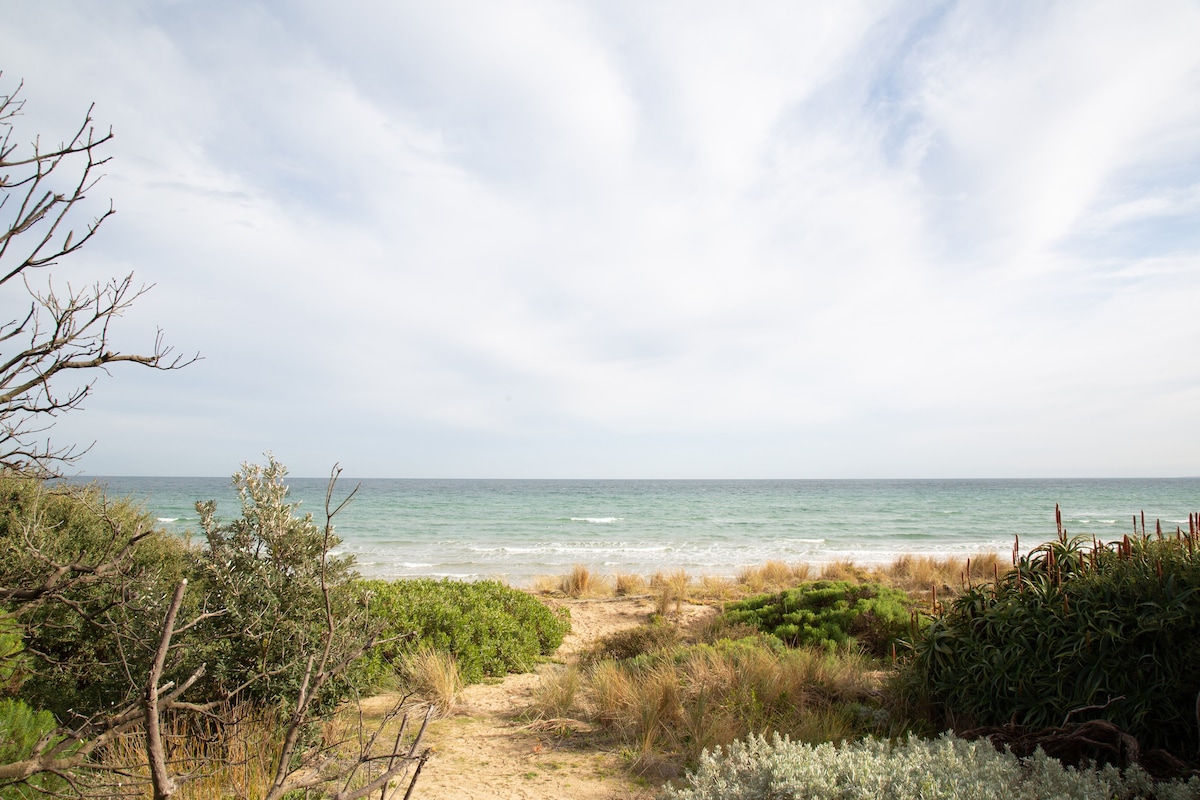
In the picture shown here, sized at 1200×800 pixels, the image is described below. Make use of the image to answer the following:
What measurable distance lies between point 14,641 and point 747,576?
49.8 feet

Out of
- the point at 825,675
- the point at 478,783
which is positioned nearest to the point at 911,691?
the point at 825,675

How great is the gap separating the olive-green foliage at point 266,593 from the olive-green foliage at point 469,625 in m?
2.26

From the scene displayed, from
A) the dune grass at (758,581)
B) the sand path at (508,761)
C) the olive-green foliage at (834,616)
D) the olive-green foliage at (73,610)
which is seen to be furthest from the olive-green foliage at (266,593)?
the dune grass at (758,581)

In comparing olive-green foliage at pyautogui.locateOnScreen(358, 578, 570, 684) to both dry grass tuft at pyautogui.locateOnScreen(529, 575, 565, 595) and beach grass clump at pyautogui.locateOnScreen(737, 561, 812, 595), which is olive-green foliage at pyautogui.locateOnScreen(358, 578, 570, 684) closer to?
dry grass tuft at pyautogui.locateOnScreen(529, 575, 565, 595)

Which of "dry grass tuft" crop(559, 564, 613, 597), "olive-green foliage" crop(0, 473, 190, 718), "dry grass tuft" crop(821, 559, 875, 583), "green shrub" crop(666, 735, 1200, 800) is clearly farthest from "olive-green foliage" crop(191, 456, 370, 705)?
"dry grass tuft" crop(821, 559, 875, 583)

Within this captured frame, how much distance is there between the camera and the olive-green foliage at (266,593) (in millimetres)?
5090

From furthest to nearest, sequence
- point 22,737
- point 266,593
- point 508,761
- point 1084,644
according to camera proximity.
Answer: point 508,761 < point 266,593 < point 1084,644 < point 22,737

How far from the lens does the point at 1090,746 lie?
3.85 m

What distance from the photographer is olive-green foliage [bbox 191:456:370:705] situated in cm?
509

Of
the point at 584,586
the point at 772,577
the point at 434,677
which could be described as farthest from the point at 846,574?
the point at 434,677

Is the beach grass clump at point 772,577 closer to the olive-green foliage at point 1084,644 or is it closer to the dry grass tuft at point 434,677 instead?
the dry grass tuft at point 434,677

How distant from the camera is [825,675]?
259 inches

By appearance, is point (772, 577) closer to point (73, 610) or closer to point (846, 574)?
point (846, 574)

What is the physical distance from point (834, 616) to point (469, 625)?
4825 mm
